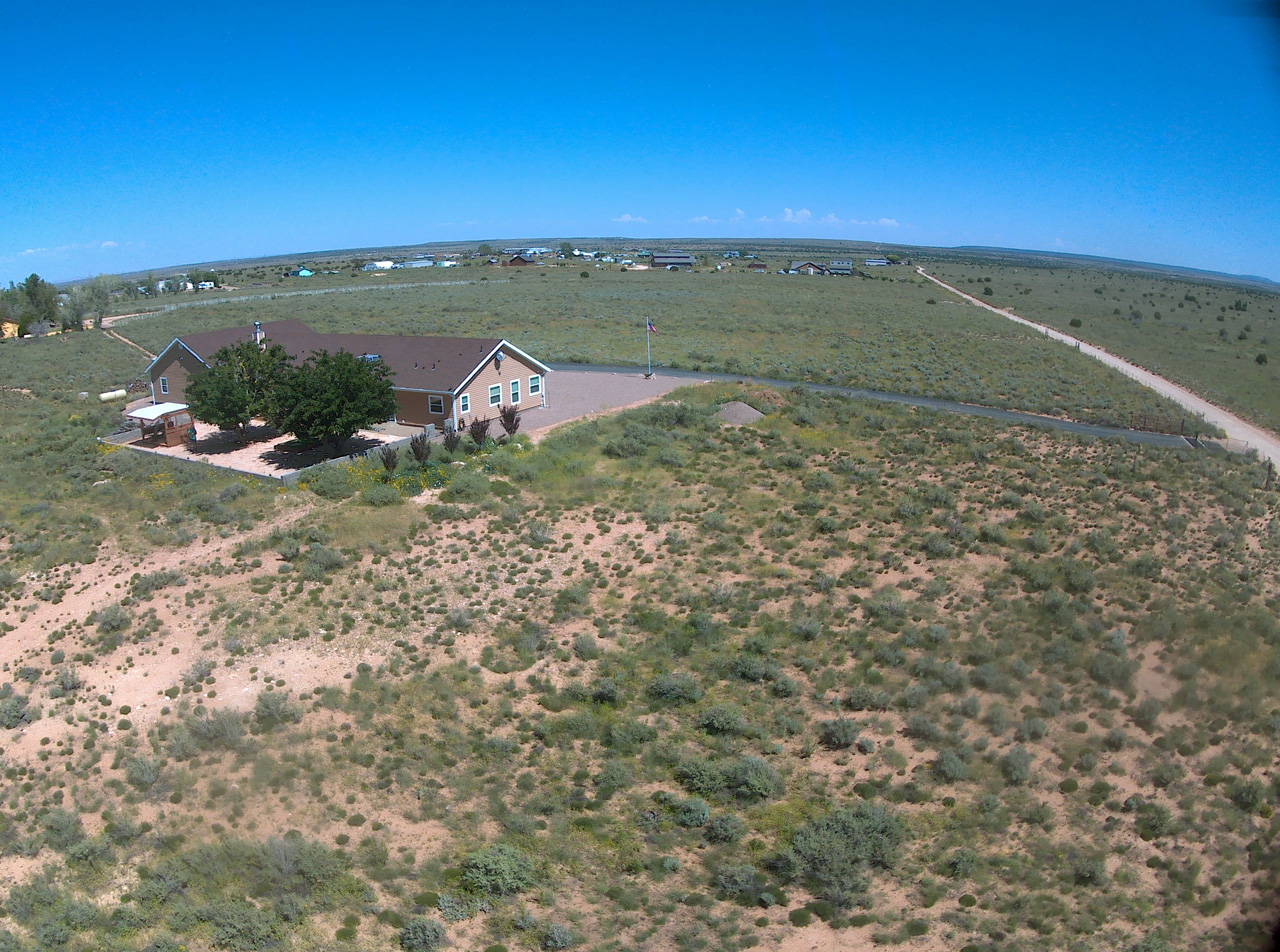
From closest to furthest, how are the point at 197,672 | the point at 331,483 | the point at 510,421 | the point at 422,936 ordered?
the point at 422,936 < the point at 197,672 < the point at 331,483 < the point at 510,421

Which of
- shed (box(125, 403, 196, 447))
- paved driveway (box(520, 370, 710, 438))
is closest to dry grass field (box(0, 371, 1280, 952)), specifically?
shed (box(125, 403, 196, 447))

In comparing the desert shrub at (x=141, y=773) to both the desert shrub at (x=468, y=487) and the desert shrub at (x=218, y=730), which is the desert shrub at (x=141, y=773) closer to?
the desert shrub at (x=218, y=730)

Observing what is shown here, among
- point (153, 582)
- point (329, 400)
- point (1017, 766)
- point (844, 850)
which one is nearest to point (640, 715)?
point (844, 850)

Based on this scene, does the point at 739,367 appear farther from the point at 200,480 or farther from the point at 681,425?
the point at 200,480

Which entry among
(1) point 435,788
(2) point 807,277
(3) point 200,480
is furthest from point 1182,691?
(2) point 807,277

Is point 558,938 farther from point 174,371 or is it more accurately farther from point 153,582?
point 174,371

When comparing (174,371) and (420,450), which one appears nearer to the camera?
(420,450)
